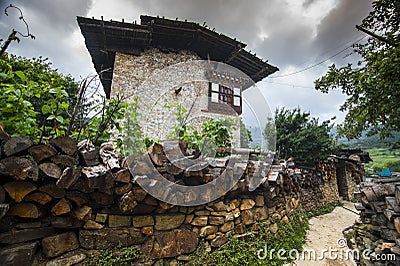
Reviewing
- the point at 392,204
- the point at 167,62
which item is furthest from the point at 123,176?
the point at 167,62

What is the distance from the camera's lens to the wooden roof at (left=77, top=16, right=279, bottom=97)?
6582mm

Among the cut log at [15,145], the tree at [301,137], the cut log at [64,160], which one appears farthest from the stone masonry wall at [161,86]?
the cut log at [15,145]

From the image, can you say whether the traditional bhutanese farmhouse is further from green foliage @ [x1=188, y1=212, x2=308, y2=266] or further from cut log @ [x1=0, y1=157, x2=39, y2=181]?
cut log @ [x1=0, y1=157, x2=39, y2=181]

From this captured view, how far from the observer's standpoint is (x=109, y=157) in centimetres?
198

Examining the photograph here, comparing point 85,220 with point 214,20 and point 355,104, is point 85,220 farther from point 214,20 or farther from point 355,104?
point 214,20

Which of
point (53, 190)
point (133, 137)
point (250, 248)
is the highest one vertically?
point (133, 137)

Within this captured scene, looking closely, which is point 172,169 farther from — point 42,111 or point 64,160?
point 42,111

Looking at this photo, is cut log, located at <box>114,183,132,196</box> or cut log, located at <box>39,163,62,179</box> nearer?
cut log, located at <box>39,163,62,179</box>

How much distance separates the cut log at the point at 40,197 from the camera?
1.56 metres

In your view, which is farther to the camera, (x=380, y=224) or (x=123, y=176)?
(x=380, y=224)

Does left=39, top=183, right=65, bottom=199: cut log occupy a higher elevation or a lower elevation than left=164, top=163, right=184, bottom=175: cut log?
lower

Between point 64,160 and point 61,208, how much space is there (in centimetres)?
44

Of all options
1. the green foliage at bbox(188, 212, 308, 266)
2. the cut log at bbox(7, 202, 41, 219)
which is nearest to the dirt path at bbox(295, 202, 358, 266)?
the green foliage at bbox(188, 212, 308, 266)

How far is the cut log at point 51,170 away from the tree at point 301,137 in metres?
7.03
